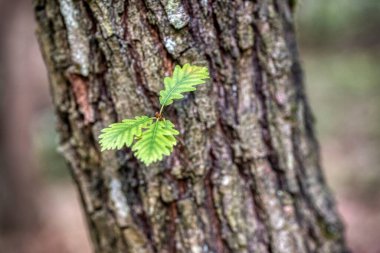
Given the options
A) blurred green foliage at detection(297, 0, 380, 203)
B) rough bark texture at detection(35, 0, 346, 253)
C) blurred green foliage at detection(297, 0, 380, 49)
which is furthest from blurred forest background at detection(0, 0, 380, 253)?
blurred green foliage at detection(297, 0, 380, 49)

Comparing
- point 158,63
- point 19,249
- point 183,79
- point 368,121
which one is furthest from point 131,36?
point 368,121

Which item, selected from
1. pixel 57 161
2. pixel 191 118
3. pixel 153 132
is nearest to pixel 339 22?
pixel 57 161

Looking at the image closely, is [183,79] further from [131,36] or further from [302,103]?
[302,103]

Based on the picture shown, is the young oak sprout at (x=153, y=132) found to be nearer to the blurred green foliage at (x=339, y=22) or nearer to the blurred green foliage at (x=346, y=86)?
the blurred green foliage at (x=346, y=86)

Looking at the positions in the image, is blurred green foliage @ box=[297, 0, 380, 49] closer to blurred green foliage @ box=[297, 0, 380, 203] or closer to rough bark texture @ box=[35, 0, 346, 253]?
blurred green foliage @ box=[297, 0, 380, 203]

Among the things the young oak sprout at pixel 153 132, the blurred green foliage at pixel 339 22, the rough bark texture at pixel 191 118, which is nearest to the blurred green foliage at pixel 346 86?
the blurred green foliage at pixel 339 22

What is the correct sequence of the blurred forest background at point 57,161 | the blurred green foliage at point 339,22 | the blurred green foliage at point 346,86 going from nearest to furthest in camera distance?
1. the blurred forest background at point 57,161
2. the blurred green foliage at point 346,86
3. the blurred green foliage at point 339,22
